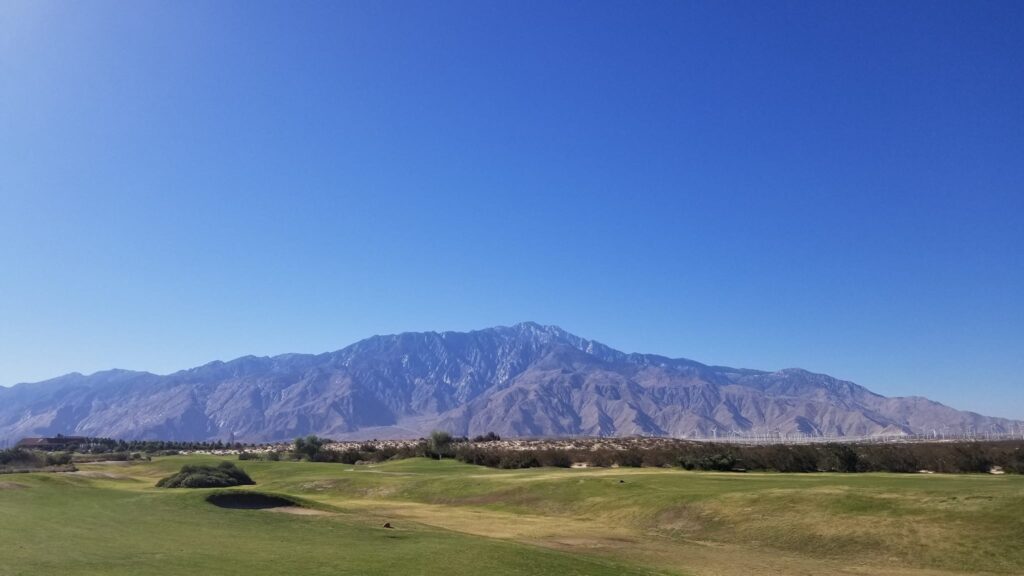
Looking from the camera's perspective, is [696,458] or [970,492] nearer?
[970,492]

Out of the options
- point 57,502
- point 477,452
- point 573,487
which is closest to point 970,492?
point 573,487

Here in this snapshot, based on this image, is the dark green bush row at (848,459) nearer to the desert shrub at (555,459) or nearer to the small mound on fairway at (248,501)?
the desert shrub at (555,459)

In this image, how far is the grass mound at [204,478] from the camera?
47.8 metres

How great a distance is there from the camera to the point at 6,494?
113ft

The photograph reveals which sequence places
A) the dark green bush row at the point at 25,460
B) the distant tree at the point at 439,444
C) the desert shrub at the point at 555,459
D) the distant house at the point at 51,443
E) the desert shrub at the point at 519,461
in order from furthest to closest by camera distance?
the distant house at the point at 51,443, the distant tree at the point at 439,444, the dark green bush row at the point at 25,460, the desert shrub at the point at 555,459, the desert shrub at the point at 519,461

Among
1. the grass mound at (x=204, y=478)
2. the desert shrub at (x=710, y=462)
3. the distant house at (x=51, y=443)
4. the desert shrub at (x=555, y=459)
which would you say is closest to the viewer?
the grass mound at (x=204, y=478)

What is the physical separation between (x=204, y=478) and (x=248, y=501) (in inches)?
411

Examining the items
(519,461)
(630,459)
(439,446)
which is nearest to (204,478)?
(519,461)

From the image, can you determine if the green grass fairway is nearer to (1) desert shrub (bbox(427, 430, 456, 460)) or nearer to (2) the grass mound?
(2) the grass mound

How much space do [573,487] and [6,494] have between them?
31299 mm

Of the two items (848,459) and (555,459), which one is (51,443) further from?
(848,459)

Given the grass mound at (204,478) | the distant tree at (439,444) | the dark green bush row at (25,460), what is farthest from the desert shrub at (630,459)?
the dark green bush row at (25,460)

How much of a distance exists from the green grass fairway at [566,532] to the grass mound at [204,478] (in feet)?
19.7

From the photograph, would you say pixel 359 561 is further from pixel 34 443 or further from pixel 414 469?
pixel 34 443
